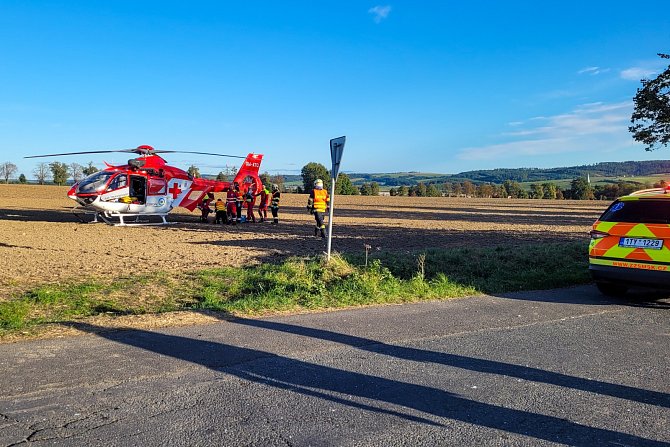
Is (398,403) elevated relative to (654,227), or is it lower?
lower

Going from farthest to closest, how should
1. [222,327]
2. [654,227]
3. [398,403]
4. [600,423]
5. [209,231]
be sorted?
[209,231], [654,227], [222,327], [398,403], [600,423]

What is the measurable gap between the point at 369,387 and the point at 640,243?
18.7 feet

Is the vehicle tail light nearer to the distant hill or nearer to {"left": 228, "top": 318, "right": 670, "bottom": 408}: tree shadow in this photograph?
{"left": 228, "top": 318, "right": 670, "bottom": 408}: tree shadow

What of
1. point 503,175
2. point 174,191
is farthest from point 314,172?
point 503,175

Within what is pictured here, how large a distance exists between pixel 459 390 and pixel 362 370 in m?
0.94

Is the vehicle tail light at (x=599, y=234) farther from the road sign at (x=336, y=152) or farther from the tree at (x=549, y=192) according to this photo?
the tree at (x=549, y=192)

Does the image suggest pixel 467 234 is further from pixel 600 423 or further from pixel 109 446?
pixel 109 446

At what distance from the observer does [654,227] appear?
775cm

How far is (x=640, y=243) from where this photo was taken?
308 inches

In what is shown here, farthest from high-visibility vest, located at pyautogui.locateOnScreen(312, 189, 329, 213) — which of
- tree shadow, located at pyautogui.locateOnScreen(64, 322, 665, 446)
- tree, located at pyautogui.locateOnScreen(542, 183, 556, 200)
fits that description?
tree, located at pyautogui.locateOnScreen(542, 183, 556, 200)

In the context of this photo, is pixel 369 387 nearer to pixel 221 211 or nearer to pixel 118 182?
pixel 118 182

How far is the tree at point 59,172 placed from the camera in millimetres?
84125

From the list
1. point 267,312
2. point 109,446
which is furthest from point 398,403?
point 267,312

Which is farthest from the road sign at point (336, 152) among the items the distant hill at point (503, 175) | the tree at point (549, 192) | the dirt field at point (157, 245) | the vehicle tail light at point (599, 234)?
the distant hill at point (503, 175)
